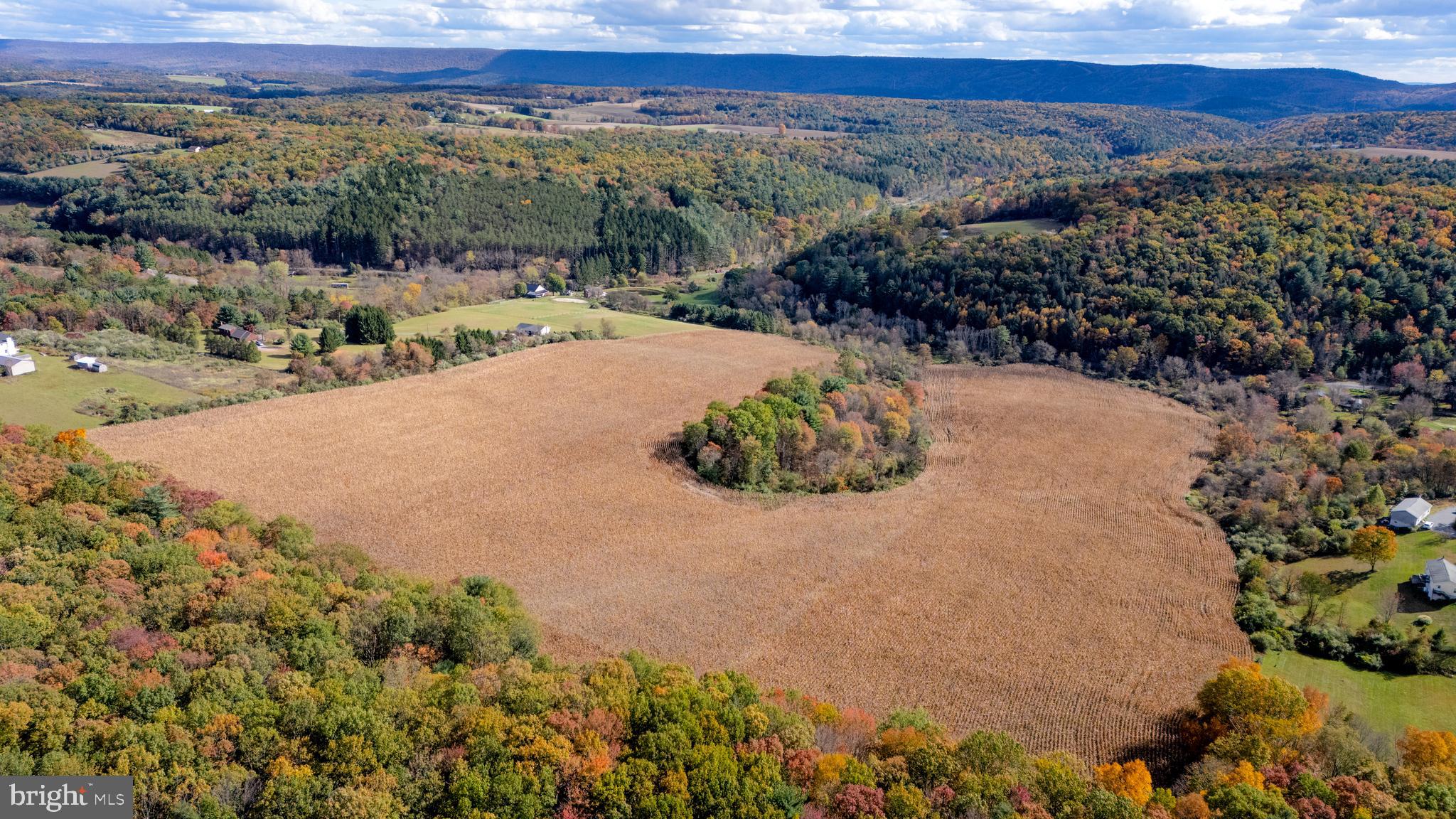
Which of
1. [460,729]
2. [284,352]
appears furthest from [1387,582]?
[284,352]

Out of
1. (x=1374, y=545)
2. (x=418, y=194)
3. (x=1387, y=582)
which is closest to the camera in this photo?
(x=1374, y=545)

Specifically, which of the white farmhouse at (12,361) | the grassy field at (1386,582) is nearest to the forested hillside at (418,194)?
the white farmhouse at (12,361)

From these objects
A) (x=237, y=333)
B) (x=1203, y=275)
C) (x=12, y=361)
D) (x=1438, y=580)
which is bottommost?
(x=1438, y=580)

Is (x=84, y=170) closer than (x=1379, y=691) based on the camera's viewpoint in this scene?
No

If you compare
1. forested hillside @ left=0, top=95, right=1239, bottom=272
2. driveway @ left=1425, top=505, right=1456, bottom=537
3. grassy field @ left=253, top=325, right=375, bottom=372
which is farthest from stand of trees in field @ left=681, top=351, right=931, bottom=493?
forested hillside @ left=0, top=95, right=1239, bottom=272

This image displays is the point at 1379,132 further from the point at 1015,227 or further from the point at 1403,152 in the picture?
the point at 1015,227

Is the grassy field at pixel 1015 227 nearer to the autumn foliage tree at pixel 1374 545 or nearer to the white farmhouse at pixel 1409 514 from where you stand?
the white farmhouse at pixel 1409 514
